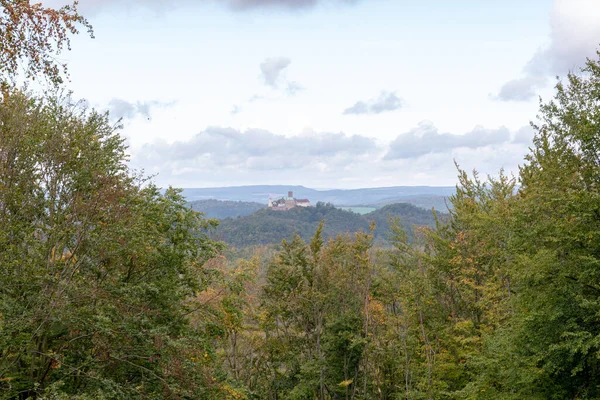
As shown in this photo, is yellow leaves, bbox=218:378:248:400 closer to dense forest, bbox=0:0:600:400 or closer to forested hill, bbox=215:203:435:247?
dense forest, bbox=0:0:600:400

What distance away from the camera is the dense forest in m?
9.77

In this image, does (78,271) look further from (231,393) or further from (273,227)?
(273,227)

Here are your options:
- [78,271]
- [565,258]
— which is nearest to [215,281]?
[78,271]

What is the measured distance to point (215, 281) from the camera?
15.2 m

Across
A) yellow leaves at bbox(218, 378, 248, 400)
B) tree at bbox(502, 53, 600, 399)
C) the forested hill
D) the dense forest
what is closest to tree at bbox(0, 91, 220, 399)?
the dense forest

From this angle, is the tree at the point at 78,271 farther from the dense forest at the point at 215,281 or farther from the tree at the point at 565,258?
the tree at the point at 565,258

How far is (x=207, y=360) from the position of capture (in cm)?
1593

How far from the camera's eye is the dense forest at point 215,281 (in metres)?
9.77

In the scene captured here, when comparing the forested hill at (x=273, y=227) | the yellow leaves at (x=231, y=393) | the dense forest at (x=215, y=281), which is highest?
the dense forest at (x=215, y=281)

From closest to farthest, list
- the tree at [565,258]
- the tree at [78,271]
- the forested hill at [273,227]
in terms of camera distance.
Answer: the tree at [78,271] → the tree at [565,258] → the forested hill at [273,227]

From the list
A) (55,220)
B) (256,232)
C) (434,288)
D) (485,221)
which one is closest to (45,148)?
(55,220)

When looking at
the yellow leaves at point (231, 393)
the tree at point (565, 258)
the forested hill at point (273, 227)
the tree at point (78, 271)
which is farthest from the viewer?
the forested hill at point (273, 227)

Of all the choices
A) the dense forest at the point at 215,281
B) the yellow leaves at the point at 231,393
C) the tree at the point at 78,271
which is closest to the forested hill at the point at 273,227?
the dense forest at the point at 215,281

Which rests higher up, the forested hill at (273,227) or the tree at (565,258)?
the tree at (565,258)
